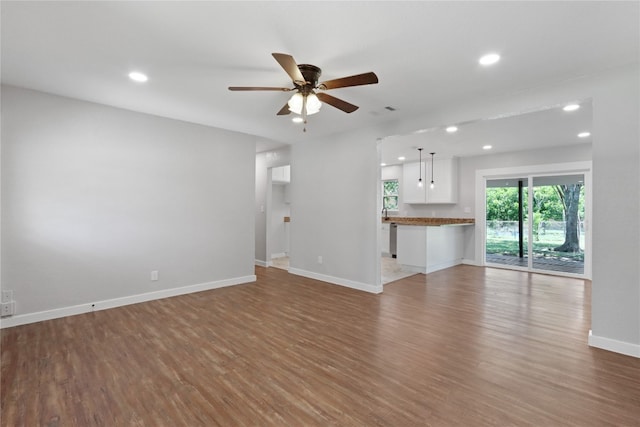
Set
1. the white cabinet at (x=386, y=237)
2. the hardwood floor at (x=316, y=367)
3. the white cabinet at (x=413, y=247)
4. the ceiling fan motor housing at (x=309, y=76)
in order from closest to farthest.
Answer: the hardwood floor at (x=316, y=367)
the ceiling fan motor housing at (x=309, y=76)
the white cabinet at (x=413, y=247)
the white cabinet at (x=386, y=237)

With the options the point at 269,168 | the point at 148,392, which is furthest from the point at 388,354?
the point at 269,168

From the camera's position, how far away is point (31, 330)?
320 cm

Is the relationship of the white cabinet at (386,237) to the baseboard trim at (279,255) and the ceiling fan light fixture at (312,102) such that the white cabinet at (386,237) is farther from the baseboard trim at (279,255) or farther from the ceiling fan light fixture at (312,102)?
the ceiling fan light fixture at (312,102)

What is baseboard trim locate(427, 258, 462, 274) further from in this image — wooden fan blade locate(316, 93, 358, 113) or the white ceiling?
wooden fan blade locate(316, 93, 358, 113)

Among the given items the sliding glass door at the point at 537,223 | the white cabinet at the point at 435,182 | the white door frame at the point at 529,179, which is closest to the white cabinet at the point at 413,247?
the white cabinet at the point at 435,182

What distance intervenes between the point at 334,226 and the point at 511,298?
2.88 metres

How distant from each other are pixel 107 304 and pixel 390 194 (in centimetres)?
729

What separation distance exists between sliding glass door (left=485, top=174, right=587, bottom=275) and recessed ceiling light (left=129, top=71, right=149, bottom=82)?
23.0 feet

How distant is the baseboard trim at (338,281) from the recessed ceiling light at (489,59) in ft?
10.7

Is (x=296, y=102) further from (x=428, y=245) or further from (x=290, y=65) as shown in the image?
(x=428, y=245)

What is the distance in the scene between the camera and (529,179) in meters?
6.44

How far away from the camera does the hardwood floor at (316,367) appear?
1904 mm

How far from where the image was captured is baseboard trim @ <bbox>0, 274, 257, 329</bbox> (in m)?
3.35

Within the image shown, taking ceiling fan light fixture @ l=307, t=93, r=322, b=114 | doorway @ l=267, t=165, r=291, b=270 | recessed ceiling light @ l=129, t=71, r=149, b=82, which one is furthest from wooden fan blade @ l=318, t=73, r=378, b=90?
doorway @ l=267, t=165, r=291, b=270
